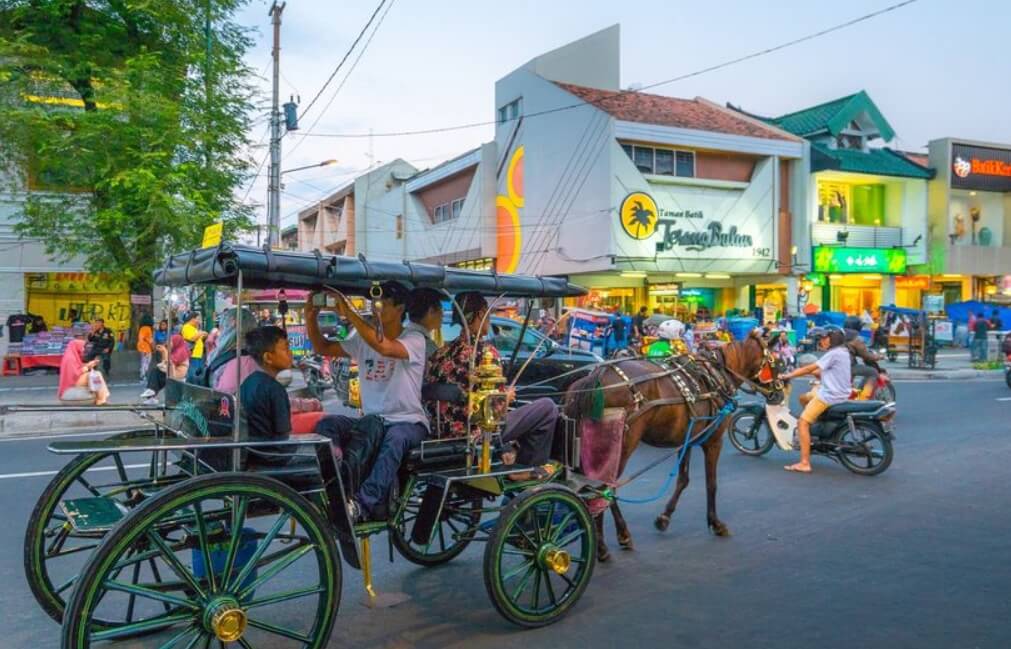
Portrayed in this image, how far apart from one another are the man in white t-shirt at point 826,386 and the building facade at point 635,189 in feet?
52.9

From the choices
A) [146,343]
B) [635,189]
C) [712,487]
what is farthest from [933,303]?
[712,487]

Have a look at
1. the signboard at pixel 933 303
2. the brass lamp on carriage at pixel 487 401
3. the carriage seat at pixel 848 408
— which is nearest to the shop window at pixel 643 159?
the signboard at pixel 933 303

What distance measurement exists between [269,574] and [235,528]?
1.02 ft

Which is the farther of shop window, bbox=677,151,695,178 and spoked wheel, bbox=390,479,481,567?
shop window, bbox=677,151,695,178

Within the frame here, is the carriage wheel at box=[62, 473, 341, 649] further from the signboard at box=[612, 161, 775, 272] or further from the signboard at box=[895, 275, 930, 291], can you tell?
the signboard at box=[895, 275, 930, 291]

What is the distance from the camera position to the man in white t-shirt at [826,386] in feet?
28.8

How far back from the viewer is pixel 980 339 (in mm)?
22859

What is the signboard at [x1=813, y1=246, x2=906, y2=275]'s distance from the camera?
96.3 feet

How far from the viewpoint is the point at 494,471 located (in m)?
4.77

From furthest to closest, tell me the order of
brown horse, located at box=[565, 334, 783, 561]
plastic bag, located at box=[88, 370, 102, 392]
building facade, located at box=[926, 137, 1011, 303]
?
building facade, located at box=[926, 137, 1011, 303]
plastic bag, located at box=[88, 370, 102, 392]
brown horse, located at box=[565, 334, 783, 561]

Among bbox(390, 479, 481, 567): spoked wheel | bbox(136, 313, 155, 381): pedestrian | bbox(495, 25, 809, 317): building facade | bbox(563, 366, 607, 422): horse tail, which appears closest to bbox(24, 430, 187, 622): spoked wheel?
bbox(390, 479, 481, 567): spoked wheel

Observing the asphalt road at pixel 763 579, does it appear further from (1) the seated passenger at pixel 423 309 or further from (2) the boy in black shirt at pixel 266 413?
(1) the seated passenger at pixel 423 309

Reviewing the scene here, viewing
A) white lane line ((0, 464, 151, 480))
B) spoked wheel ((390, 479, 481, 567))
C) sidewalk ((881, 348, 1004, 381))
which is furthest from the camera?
sidewalk ((881, 348, 1004, 381))

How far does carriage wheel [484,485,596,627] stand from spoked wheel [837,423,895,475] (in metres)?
5.19
